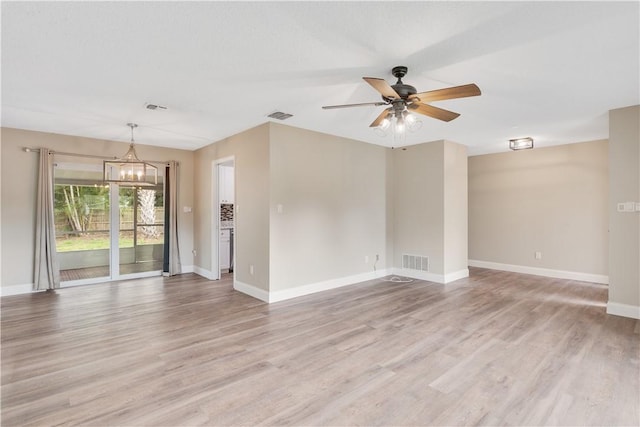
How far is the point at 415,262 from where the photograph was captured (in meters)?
6.14

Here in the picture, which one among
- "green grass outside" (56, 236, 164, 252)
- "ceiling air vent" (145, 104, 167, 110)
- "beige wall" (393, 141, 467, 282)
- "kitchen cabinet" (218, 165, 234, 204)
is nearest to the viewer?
"ceiling air vent" (145, 104, 167, 110)

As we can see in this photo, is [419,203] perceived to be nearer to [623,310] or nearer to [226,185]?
[623,310]

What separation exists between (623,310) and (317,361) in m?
3.89

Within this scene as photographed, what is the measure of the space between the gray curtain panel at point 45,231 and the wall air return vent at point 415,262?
6038mm

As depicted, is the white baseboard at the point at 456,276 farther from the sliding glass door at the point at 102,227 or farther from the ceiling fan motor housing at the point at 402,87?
the sliding glass door at the point at 102,227

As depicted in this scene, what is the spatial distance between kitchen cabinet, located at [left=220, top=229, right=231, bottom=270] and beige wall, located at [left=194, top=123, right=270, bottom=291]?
731 millimetres

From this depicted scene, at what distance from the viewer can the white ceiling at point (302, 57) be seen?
2039mm

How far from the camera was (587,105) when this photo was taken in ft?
12.6

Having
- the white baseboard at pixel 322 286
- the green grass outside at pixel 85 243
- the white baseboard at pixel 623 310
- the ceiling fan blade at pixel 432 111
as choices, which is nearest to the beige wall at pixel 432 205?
the white baseboard at pixel 322 286

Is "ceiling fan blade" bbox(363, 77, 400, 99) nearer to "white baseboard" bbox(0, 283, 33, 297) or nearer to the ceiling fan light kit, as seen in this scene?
the ceiling fan light kit

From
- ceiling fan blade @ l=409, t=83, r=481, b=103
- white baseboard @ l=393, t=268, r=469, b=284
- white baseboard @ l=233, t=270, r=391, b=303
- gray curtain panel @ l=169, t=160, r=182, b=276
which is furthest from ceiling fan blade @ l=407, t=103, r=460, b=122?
gray curtain panel @ l=169, t=160, r=182, b=276

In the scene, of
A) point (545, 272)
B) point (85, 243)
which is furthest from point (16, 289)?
point (545, 272)

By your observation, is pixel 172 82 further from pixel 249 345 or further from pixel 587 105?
pixel 587 105

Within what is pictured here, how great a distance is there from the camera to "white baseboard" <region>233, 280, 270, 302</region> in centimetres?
463
